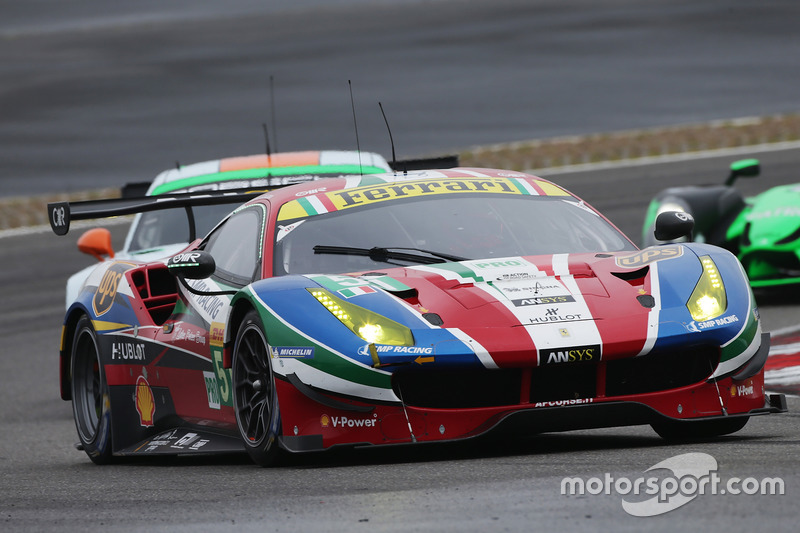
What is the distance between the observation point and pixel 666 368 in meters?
5.23

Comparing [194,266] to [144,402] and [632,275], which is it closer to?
[144,402]

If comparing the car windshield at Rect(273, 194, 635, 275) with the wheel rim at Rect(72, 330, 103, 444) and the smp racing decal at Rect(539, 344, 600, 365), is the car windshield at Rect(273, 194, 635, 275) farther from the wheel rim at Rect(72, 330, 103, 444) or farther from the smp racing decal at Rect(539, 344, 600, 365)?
the wheel rim at Rect(72, 330, 103, 444)

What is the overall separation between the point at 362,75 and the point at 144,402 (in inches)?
1111

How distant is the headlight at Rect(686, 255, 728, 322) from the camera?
527cm

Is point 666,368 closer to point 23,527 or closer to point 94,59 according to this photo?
point 23,527

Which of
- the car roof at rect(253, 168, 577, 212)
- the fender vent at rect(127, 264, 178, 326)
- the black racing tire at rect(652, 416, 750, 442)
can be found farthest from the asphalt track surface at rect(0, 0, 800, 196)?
the black racing tire at rect(652, 416, 750, 442)

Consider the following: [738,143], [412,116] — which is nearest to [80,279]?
[738,143]

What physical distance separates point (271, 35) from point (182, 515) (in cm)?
3993

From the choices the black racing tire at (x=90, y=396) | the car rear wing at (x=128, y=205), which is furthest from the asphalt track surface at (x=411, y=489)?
the car rear wing at (x=128, y=205)

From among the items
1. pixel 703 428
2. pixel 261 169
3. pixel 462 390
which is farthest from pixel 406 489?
pixel 261 169

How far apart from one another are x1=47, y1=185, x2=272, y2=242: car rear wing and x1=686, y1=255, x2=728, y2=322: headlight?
2595 millimetres

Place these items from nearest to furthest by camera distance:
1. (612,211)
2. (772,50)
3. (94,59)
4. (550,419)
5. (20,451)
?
(550,419), (20,451), (612,211), (772,50), (94,59)

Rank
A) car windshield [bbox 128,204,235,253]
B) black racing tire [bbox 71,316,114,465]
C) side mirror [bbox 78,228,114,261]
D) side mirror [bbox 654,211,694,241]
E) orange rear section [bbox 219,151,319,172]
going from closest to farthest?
side mirror [bbox 654,211,694,241]
black racing tire [bbox 71,316,114,465]
car windshield [bbox 128,204,235,253]
orange rear section [bbox 219,151,319,172]
side mirror [bbox 78,228,114,261]

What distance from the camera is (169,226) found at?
9914 mm
